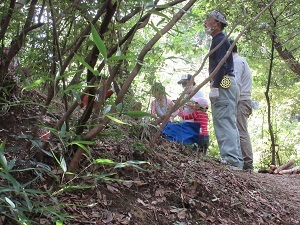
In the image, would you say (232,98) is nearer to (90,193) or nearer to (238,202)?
(238,202)

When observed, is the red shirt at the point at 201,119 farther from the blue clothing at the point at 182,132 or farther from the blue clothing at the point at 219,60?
the blue clothing at the point at 219,60

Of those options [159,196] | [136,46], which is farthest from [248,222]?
[136,46]

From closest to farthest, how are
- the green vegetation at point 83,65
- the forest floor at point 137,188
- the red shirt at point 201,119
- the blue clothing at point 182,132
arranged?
the green vegetation at point 83,65 < the forest floor at point 137,188 < the blue clothing at point 182,132 < the red shirt at point 201,119

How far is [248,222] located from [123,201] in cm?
96

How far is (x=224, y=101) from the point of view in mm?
4039

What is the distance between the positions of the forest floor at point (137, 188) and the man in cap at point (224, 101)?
74 centimetres

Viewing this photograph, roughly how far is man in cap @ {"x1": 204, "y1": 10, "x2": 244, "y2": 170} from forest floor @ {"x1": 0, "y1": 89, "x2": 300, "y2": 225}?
74cm

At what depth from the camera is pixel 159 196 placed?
2256mm

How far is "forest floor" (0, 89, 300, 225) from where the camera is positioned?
177 centimetres

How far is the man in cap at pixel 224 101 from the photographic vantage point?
3973 mm

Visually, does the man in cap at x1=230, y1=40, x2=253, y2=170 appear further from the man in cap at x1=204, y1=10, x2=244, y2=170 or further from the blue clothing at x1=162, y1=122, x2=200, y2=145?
the blue clothing at x1=162, y1=122, x2=200, y2=145

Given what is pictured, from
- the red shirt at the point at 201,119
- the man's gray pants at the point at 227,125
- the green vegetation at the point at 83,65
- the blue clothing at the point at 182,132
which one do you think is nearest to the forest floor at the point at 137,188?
the green vegetation at the point at 83,65

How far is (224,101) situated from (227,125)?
257 millimetres

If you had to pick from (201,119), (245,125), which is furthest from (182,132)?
(245,125)
